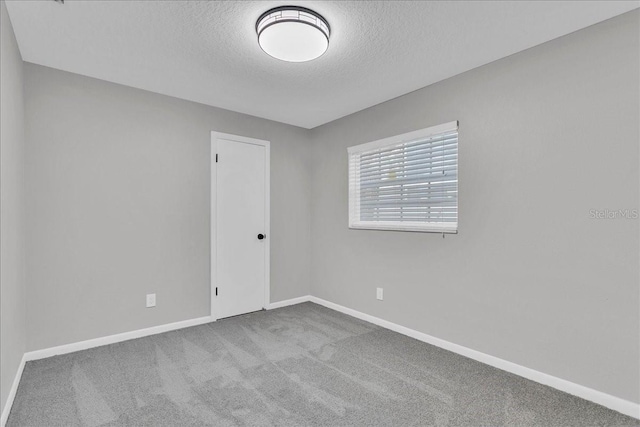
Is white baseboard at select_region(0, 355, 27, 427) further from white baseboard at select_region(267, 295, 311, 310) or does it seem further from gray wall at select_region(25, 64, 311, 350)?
white baseboard at select_region(267, 295, 311, 310)

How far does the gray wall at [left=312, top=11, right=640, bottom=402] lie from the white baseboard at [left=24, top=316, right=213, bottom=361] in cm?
222

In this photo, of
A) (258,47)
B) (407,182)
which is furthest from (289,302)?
(258,47)

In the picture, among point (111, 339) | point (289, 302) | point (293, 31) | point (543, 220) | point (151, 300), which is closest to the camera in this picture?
point (293, 31)

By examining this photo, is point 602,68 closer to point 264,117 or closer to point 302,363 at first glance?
point 302,363

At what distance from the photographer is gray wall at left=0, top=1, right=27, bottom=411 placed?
1.87 metres

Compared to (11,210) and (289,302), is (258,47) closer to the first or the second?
(11,210)

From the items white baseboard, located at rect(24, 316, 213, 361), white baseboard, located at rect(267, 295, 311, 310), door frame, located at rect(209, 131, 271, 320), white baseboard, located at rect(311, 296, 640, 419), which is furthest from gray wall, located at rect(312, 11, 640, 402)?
white baseboard, located at rect(24, 316, 213, 361)

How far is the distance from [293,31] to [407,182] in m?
1.82

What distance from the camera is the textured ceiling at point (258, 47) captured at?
6.34 ft

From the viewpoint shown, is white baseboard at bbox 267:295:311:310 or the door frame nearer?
the door frame

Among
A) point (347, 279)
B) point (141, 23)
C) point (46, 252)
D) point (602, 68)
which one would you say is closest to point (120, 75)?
point (141, 23)

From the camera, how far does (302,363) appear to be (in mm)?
2578

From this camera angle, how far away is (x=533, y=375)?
2311mm

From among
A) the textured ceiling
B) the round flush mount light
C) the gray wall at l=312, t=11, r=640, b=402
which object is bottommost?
the gray wall at l=312, t=11, r=640, b=402
